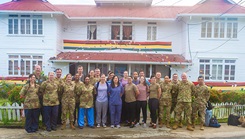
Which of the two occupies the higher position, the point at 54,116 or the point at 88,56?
the point at 88,56

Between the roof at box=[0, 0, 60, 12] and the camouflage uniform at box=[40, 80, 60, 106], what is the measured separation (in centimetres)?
923

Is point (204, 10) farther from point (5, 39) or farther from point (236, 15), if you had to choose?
point (5, 39)

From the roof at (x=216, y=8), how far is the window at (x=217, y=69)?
3.43 meters

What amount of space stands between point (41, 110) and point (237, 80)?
1318cm

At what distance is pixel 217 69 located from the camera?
13859 mm

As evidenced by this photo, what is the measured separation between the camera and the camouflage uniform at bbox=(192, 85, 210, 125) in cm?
638

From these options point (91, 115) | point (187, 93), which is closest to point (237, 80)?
point (187, 93)

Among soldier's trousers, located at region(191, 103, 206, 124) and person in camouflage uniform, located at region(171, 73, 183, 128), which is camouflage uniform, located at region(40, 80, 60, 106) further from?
soldier's trousers, located at region(191, 103, 206, 124)

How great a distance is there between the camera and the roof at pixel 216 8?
1352 cm

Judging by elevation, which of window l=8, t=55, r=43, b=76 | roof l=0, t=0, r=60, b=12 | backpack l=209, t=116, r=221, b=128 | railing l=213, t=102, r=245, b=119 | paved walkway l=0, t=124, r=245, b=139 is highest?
roof l=0, t=0, r=60, b=12

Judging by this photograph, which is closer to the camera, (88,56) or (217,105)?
(217,105)

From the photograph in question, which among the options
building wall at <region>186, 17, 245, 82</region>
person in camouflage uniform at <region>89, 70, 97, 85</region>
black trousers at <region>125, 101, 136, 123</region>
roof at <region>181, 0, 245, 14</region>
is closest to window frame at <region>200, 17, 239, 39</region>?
building wall at <region>186, 17, 245, 82</region>

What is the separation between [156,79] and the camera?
6738 millimetres

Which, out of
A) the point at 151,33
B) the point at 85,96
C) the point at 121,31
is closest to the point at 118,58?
the point at 121,31
